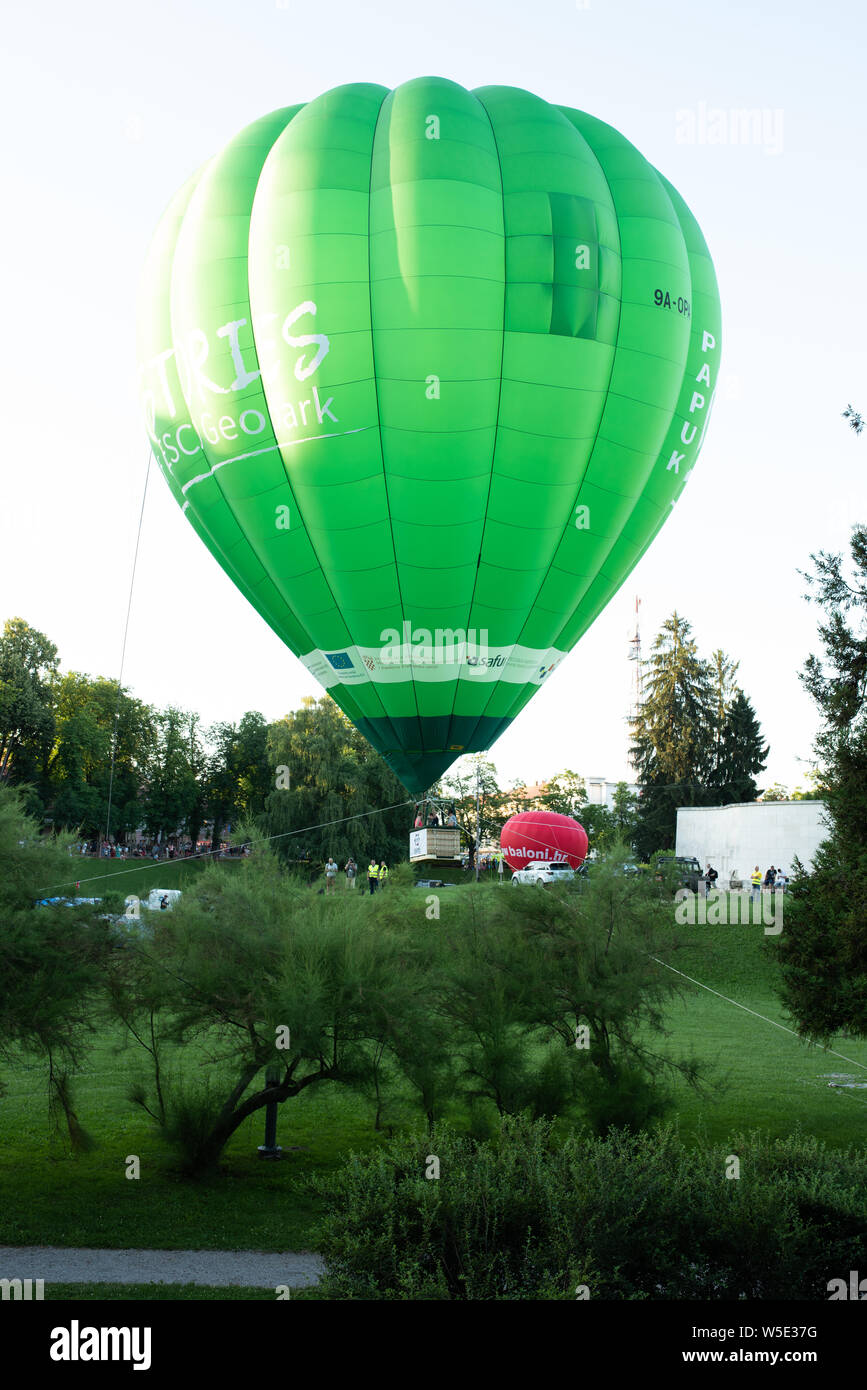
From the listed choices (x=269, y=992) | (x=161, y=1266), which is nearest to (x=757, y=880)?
(x=269, y=992)

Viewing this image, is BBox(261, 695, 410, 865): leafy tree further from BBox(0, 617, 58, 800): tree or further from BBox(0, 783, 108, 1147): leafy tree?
BBox(0, 783, 108, 1147): leafy tree

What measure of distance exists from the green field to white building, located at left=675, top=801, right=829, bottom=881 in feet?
45.4

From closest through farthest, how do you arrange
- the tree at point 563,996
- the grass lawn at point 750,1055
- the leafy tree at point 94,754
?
the tree at point 563,996, the grass lawn at point 750,1055, the leafy tree at point 94,754

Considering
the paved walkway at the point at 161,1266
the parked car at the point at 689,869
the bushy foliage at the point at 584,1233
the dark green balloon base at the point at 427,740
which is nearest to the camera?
the bushy foliage at the point at 584,1233

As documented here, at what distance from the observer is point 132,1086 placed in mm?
18750

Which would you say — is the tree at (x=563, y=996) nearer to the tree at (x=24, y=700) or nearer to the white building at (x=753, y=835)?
the white building at (x=753, y=835)

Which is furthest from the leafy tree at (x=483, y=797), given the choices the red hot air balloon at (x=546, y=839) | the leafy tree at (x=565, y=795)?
the red hot air balloon at (x=546, y=839)

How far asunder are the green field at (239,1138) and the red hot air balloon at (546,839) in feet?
28.3

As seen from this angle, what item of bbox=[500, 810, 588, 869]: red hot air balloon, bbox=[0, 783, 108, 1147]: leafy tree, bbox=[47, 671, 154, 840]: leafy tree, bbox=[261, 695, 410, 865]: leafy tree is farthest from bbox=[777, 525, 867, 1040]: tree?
bbox=[47, 671, 154, 840]: leafy tree

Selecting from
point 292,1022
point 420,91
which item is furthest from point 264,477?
point 292,1022

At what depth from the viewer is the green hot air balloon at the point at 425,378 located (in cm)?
1652

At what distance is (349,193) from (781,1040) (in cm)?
2342

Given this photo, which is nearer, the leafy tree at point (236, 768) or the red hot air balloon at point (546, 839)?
the red hot air balloon at point (546, 839)
